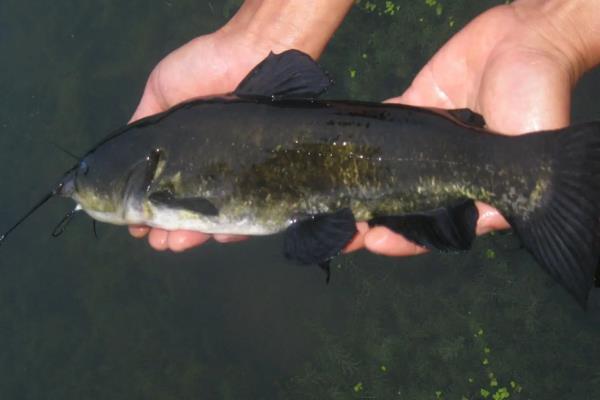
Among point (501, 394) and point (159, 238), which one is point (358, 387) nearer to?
point (501, 394)

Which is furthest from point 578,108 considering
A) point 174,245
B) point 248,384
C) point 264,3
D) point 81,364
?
point 81,364

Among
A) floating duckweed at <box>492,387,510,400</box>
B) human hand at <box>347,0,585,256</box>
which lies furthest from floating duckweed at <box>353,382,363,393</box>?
human hand at <box>347,0,585,256</box>

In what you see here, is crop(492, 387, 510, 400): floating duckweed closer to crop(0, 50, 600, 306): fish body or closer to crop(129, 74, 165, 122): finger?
crop(0, 50, 600, 306): fish body

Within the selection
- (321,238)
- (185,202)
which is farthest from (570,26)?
(185,202)

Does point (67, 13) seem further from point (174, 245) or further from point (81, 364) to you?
point (174, 245)

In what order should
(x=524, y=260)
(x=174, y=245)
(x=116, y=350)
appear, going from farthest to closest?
(x=116, y=350) < (x=524, y=260) < (x=174, y=245)

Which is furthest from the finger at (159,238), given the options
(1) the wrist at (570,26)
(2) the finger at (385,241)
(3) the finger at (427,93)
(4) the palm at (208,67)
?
(1) the wrist at (570,26)
